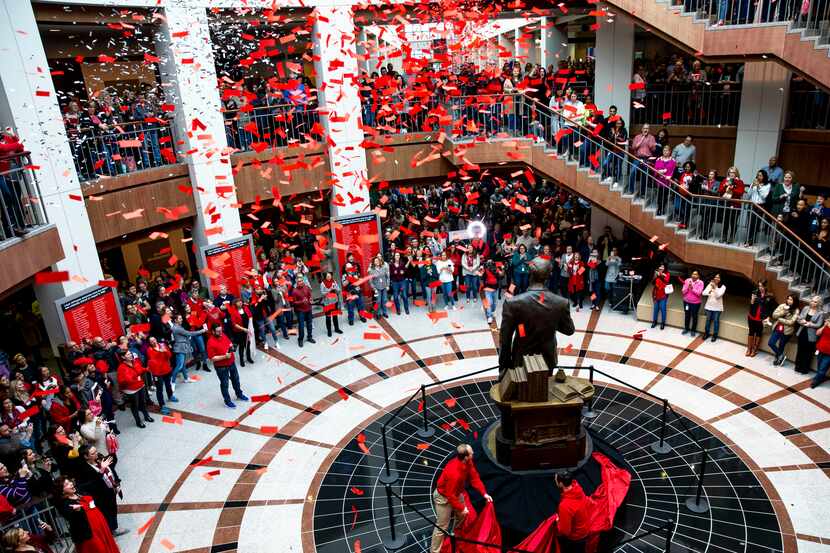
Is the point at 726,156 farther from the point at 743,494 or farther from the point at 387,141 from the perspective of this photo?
the point at 743,494

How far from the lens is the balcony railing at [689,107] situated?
41.3 feet

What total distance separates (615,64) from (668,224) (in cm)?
442

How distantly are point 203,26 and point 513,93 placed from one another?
6.29 metres

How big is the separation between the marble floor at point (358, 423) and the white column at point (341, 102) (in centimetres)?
319

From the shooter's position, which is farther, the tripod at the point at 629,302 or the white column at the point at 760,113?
the tripod at the point at 629,302

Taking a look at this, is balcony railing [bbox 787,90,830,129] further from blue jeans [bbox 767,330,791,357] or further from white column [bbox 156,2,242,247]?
white column [bbox 156,2,242,247]

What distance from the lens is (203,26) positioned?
36.3 feet

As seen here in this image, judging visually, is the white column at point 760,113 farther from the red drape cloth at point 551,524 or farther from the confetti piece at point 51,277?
the confetti piece at point 51,277

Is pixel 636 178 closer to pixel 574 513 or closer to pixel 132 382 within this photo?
pixel 574 513

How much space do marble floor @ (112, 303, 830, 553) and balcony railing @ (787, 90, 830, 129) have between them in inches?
187

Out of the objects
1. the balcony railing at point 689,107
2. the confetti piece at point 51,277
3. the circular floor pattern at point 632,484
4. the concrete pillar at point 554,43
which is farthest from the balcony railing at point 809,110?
the confetti piece at point 51,277

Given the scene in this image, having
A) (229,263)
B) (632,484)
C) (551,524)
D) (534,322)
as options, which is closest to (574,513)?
(551,524)

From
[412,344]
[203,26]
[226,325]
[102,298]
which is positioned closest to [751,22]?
[412,344]

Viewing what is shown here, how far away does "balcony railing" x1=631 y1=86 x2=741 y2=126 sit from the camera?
12.6 meters
